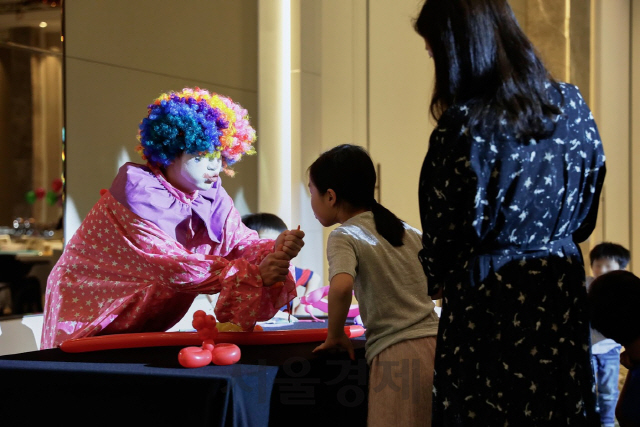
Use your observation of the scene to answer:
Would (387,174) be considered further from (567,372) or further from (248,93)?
(567,372)

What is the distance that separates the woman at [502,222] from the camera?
1347mm

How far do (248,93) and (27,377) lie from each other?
3254 millimetres

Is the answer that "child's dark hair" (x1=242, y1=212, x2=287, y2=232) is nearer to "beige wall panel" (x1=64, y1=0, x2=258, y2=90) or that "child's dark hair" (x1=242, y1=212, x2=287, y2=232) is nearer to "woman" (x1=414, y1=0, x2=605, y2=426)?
Answer: "beige wall panel" (x1=64, y1=0, x2=258, y2=90)

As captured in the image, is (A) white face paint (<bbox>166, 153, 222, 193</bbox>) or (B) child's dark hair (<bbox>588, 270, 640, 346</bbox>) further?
(A) white face paint (<bbox>166, 153, 222, 193</bbox>)

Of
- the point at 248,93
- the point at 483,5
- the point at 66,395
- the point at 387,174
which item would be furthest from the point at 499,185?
the point at 387,174

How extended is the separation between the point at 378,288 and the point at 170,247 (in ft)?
2.18

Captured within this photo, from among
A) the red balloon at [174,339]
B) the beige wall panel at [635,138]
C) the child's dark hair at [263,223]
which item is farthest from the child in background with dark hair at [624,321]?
the beige wall panel at [635,138]

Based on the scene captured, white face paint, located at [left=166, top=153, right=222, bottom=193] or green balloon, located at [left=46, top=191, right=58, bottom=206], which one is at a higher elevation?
white face paint, located at [left=166, top=153, right=222, bottom=193]

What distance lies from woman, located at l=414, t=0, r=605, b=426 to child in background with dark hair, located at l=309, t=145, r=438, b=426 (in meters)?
0.30

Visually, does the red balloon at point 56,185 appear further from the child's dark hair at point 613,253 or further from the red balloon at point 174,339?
the child's dark hair at point 613,253

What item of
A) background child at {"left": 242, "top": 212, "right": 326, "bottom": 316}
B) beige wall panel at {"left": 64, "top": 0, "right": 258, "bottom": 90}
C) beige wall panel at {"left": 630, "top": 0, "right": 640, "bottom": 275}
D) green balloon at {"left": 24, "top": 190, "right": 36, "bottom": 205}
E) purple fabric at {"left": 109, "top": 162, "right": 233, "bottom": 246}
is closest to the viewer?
purple fabric at {"left": 109, "top": 162, "right": 233, "bottom": 246}

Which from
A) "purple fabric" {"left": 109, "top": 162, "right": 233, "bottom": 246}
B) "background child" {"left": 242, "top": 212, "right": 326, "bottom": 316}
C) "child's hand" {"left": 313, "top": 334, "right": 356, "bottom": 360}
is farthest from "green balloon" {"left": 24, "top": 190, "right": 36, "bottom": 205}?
"child's hand" {"left": 313, "top": 334, "right": 356, "bottom": 360}

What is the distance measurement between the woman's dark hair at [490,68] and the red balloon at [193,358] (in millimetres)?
785

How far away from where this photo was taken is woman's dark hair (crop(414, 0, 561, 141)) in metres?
1.34
